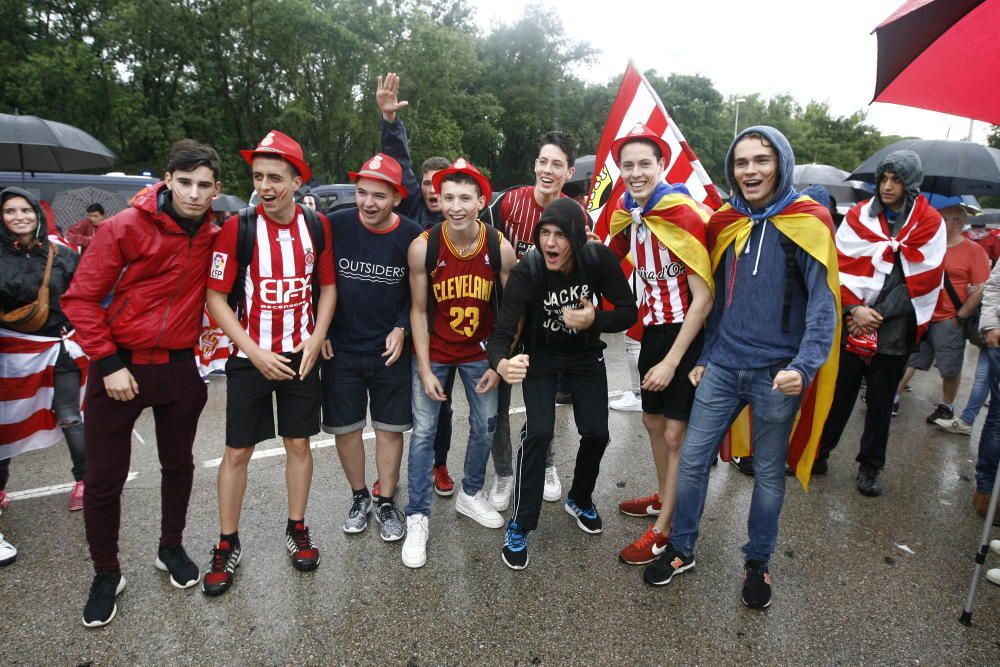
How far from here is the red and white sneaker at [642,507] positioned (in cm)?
357

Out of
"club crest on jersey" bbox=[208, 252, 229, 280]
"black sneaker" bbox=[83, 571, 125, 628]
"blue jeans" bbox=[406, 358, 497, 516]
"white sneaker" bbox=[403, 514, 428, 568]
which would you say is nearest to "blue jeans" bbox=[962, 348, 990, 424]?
"blue jeans" bbox=[406, 358, 497, 516]

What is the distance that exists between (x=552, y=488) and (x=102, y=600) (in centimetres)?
241

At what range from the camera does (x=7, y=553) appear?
9.94 ft

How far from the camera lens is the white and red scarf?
3658 mm

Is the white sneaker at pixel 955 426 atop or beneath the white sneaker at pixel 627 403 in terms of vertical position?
atop

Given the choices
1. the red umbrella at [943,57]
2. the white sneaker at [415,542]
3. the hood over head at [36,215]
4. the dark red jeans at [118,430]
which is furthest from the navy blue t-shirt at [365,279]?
the red umbrella at [943,57]

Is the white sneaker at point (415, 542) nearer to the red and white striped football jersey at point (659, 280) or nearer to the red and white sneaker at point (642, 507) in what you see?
the red and white sneaker at point (642, 507)

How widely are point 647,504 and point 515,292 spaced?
5.40 feet

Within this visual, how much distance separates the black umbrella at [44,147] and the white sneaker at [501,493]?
628 centimetres

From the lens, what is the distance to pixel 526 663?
2.40 meters

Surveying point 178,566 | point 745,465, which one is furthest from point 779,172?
point 178,566

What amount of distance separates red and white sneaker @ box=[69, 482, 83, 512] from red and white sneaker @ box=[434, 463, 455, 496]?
2137mm

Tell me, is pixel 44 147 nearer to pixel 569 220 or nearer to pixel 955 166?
pixel 569 220

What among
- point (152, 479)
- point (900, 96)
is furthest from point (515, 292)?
point (152, 479)
